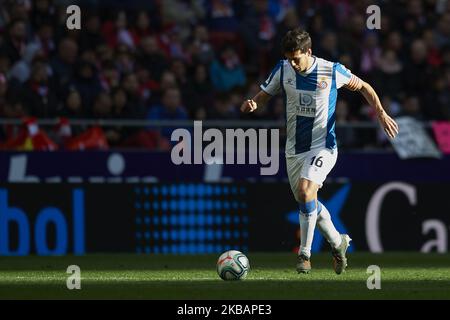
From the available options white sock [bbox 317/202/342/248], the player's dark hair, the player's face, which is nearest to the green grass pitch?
white sock [bbox 317/202/342/248]

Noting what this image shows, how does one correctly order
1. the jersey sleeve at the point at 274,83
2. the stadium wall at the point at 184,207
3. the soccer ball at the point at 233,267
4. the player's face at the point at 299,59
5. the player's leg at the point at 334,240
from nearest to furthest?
the soccer ball at the point at 233,267 → the player's face at the point at 299,59 → the player's leg at the point at 334,240 → the jersey sleeve at the point at 274,83 → the stadium wall at the point at 184,207

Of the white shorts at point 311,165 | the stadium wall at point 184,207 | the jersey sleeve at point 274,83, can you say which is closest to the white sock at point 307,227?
the white shorts at point 311,165

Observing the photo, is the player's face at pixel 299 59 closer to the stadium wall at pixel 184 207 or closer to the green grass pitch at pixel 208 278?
the green grass pitch at pixel 208 278

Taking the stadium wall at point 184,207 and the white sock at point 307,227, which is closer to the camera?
the white sock at point 307,227

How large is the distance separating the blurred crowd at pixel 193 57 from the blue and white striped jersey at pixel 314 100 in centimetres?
518

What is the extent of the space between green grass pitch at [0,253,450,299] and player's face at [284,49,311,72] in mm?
2005

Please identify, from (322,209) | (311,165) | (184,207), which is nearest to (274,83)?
(311,165)

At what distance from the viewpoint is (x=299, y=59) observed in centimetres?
1110

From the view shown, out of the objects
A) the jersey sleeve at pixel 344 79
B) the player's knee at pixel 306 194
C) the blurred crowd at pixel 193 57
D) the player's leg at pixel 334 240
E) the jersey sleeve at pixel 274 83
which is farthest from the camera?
the blurred crowd at pixel 193 57

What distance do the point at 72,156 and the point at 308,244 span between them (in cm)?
527

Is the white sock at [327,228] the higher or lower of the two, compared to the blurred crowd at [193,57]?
lower

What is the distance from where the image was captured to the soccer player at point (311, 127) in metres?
11.2

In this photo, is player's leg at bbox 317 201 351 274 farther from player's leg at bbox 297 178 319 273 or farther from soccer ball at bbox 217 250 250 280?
soccer ball at bbox 217 250 250 280
